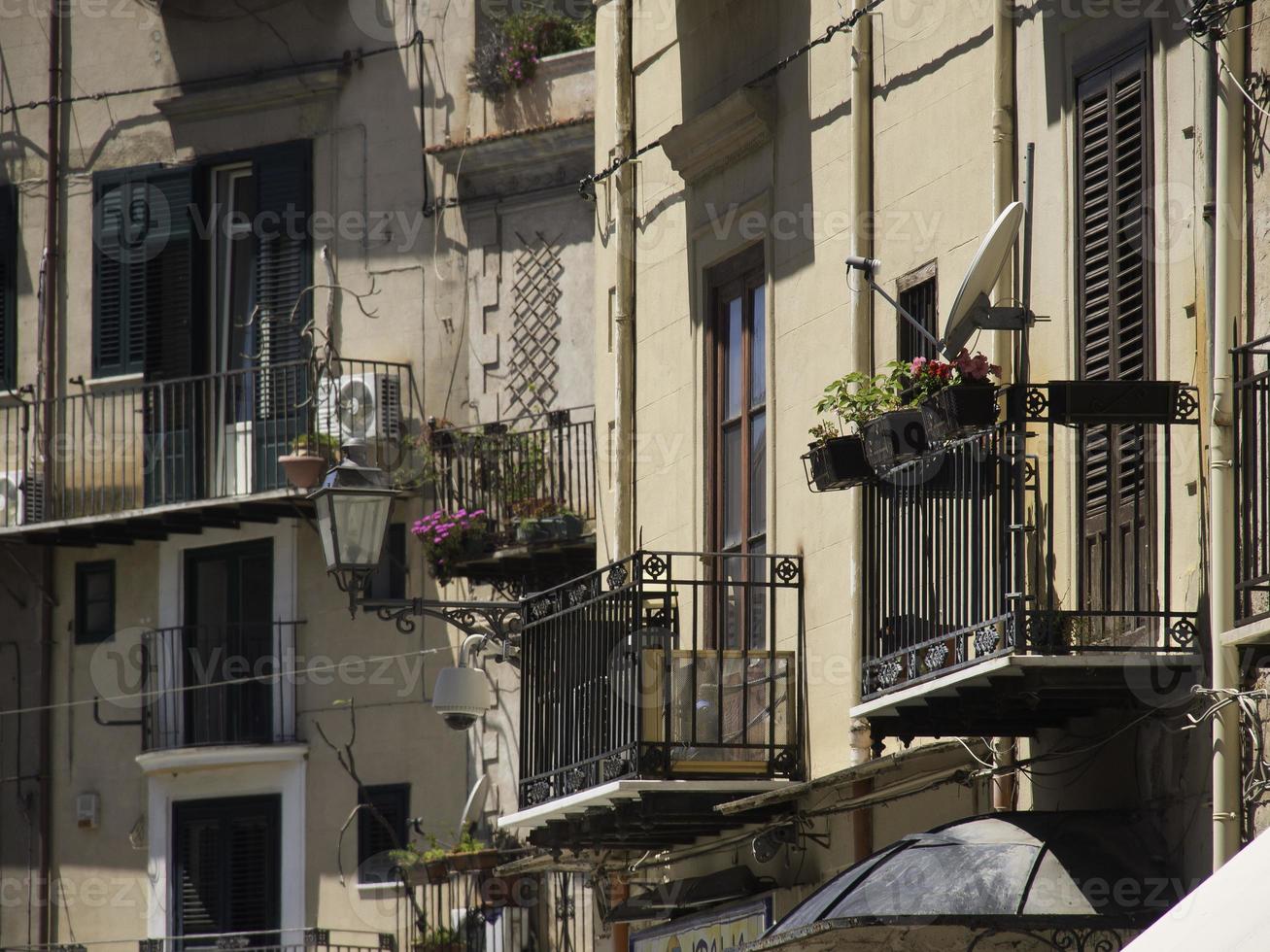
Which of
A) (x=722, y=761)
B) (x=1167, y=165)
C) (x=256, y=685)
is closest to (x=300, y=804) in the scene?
(x=256, y=685)

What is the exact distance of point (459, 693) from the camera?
51.3 feet

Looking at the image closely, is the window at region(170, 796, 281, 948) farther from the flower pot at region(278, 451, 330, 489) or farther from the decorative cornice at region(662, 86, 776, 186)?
the decorative cornice at region(662, 86, 776, 186)

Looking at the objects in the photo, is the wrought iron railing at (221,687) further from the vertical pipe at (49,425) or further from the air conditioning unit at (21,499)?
the air conditioning unit at (21,499)

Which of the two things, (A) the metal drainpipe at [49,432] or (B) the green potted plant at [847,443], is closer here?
(B) the green potted plant at [847,443]

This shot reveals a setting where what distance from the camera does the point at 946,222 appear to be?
11891 millimetres

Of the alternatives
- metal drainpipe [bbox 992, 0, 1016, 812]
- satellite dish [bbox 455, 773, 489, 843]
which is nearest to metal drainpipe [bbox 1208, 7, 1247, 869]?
metal drainpipe [bbox 992, 0, 1016, 812]

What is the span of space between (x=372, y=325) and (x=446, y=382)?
993 mm

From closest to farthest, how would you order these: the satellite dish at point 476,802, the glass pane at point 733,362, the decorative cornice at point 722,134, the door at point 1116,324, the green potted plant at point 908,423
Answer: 1. the door at point 1116,324
2. the green potted plant at point 908,423
3. the decorative cornice at point 722,134
4. the glass pane at point 733,362
5. the satellite dish at point 476,802

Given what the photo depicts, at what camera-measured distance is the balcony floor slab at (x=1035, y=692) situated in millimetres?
9133

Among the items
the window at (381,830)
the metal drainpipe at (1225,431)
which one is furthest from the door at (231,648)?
the metal drainpipe at (1225,431)

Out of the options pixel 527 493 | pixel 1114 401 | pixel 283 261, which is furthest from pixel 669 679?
pixel 283 261

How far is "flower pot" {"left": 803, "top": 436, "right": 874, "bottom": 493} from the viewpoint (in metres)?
10.9

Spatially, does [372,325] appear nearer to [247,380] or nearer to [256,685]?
[247,380]

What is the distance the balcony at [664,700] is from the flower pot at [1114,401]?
337cm
